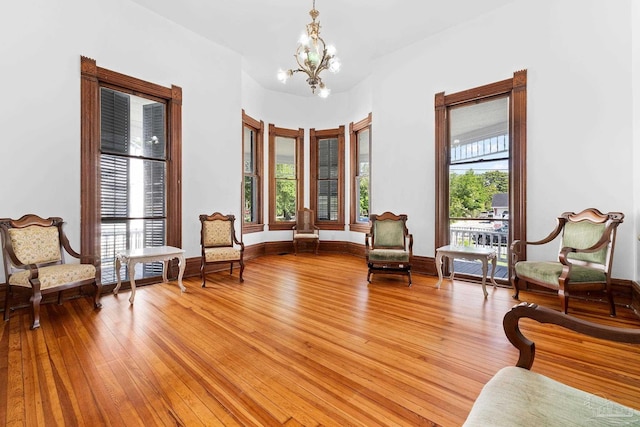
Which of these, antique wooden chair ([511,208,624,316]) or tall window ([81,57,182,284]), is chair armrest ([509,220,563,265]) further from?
tall window ([81,57,182,284])

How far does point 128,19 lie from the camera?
165 inches

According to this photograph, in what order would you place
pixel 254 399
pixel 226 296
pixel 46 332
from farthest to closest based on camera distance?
pixel 226 296 → pixel 46 332 → pixel 254 399

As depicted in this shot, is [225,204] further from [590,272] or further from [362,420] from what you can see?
[590,272]

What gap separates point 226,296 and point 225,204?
7.08ft

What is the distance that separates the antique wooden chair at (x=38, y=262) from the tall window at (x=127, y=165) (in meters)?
0.38

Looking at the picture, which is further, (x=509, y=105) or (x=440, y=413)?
(x=509, y=105)

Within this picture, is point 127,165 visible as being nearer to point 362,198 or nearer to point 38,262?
point 38,262

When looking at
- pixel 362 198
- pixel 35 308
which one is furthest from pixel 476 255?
pixel 35 308

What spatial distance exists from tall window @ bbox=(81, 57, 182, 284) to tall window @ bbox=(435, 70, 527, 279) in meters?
4.47

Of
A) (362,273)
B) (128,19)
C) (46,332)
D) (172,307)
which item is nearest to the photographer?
(46,332)

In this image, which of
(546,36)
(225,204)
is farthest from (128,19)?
(546,36)

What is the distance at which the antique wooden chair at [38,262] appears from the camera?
115 inches

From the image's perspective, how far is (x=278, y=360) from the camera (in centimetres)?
219

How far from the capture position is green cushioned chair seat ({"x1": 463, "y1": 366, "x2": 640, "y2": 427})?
87cm
